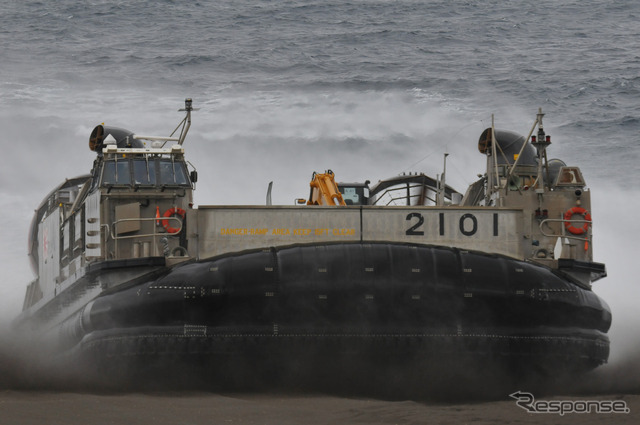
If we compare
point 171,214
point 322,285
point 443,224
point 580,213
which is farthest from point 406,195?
point 322,285

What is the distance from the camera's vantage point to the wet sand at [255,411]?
341 inches

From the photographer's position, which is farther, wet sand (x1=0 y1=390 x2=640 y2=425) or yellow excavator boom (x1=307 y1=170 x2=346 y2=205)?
yellow excavator boom (x1=307 y1=170 x2=346 y2=205)

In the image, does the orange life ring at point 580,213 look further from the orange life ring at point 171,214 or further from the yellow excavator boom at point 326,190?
the orange life ring at point 171,214

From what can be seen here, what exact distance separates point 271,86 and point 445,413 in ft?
66.9

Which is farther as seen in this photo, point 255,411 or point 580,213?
point 580,213

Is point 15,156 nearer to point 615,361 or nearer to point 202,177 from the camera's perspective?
point 202,177

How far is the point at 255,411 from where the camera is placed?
366 inches

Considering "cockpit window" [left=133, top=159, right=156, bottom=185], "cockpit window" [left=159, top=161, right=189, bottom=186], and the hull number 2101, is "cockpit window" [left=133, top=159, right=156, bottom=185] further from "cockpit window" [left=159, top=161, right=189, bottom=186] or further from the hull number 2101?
the hull number 2101

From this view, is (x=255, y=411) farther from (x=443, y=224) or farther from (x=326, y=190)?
(x=326, y=190)

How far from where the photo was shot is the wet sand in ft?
28.4

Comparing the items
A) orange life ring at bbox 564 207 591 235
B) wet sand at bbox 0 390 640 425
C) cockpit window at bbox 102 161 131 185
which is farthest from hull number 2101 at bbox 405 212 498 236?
cockpit window at bbox 102 161 131 185

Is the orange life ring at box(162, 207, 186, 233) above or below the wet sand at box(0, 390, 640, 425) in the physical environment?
above

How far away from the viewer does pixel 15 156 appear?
25.8 metres

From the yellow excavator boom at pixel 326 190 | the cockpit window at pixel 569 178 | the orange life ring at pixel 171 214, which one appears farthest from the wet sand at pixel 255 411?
the yellow excavator boom at pixel 326 190
